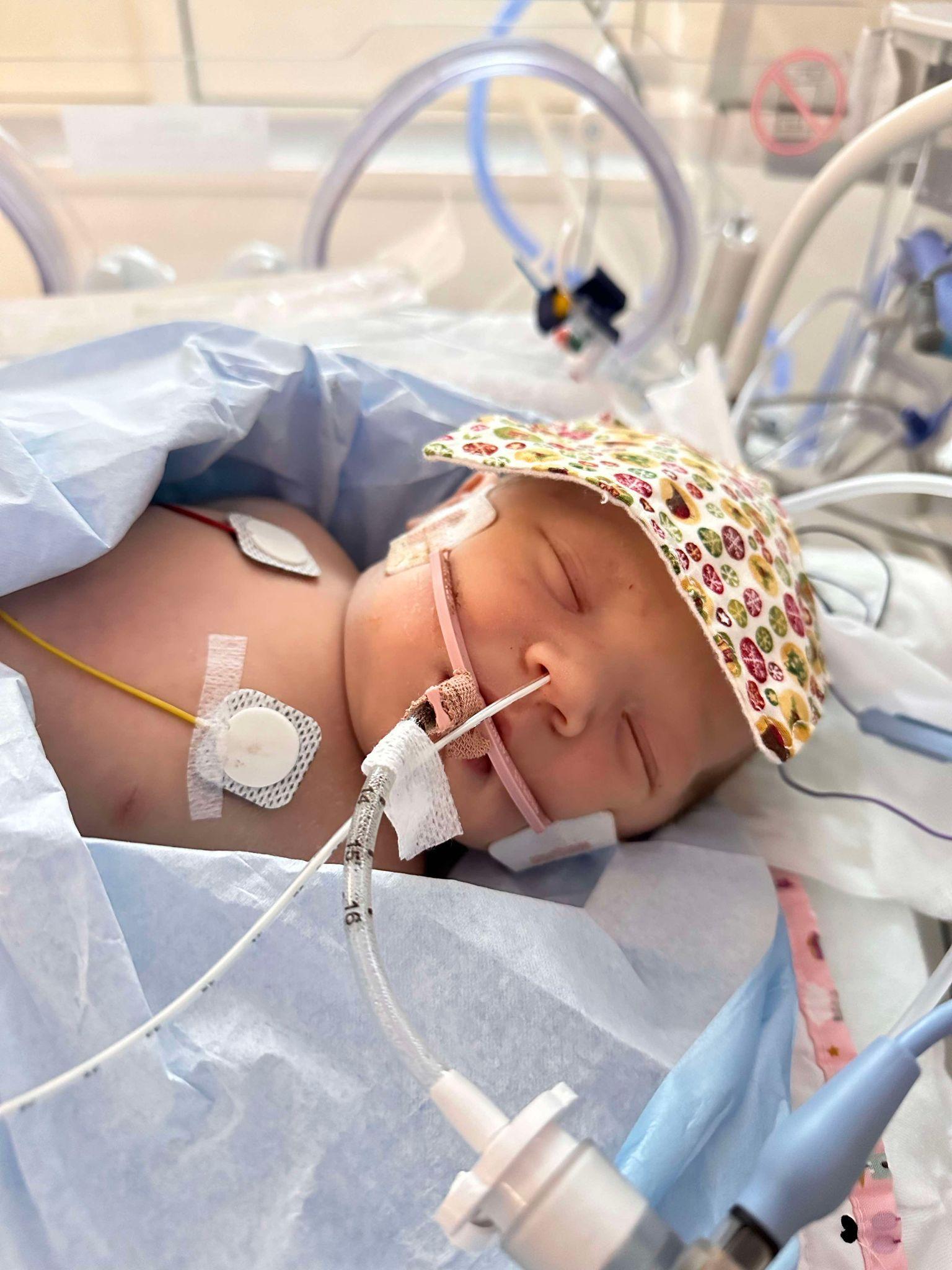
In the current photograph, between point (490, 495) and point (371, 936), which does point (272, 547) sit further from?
point (371, 936)

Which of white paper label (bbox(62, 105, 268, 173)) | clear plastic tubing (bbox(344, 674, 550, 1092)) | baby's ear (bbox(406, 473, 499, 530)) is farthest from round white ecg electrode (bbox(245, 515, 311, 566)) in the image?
white paper label (bbox(62, 105, 268, 173))

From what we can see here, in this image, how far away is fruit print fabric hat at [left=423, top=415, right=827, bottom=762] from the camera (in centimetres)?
79

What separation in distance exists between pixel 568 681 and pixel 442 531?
23 cm

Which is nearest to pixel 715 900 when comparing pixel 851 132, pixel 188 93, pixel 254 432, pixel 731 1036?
pixel 731 1036

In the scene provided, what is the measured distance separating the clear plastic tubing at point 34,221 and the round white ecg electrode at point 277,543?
2.23ft

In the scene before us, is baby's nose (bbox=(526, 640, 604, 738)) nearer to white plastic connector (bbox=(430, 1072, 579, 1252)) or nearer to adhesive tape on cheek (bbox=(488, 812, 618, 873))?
adhesive tape on cheek (bbox=(488, 812, 618, 873))

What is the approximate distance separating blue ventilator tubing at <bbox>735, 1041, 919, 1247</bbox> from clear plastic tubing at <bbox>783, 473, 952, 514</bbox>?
1.98 ft

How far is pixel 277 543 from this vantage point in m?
0.99

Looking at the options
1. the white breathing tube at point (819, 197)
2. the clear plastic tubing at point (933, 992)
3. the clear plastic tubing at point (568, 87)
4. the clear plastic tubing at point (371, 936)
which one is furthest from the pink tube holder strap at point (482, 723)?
the clear plastic tubing at point (568, 87)

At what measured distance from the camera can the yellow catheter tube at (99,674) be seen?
84 centimetres

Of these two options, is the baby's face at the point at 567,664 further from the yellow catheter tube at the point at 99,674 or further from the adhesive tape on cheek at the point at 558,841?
the yellow catheter tube at the point at 99,674

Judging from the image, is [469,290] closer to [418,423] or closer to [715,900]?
[418,423]

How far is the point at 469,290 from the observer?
6.61 ft

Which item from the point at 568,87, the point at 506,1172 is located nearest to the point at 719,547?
the point at 506,1172
